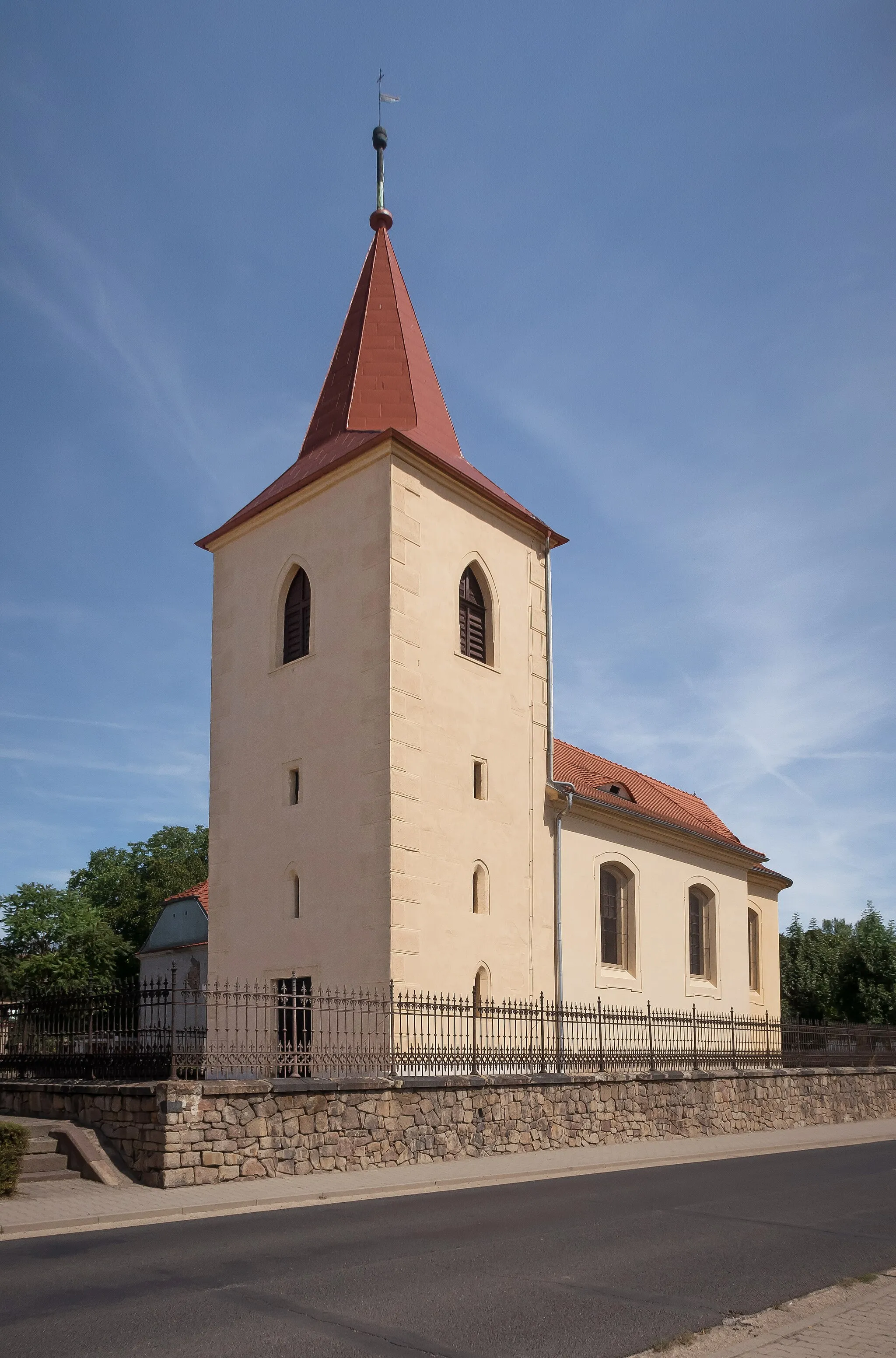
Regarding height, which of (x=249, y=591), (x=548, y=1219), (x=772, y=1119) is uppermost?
(x=249, y=591)

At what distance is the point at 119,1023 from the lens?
15.3 metres

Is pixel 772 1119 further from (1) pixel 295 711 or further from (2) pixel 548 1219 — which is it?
(2) pixel 548 1219

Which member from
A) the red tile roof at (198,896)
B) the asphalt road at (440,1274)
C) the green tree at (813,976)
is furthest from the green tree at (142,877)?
the asphalt road at (440,1274)

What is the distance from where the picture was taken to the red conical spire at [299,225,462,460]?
23.2m

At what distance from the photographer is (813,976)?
4662 centimetres

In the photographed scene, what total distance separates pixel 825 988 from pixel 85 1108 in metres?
37.7

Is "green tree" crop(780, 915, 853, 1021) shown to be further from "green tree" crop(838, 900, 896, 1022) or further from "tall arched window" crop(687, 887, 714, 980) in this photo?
"tall arched window" crop(687, 887, 714, 980)

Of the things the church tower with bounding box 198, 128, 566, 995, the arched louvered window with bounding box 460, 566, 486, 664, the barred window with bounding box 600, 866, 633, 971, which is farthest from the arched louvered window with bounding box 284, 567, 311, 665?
the barred window with bounding box 600, 866, 633, 971

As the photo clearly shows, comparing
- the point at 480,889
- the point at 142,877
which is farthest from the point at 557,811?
the point at 142,877

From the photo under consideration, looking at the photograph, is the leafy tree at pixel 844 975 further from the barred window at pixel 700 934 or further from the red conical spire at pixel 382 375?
the red conical spire at pixel 382 375

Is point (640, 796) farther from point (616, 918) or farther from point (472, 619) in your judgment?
point (472, 619)

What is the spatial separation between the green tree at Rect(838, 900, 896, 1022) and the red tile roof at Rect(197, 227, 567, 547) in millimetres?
27332

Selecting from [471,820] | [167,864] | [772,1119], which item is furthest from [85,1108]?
[167,864]

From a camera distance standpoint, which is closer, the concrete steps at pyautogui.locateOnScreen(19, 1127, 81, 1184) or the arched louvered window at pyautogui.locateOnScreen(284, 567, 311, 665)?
the concrete steps at pyautogui.locateOnScreen(19, 1127, 81, 1184)
